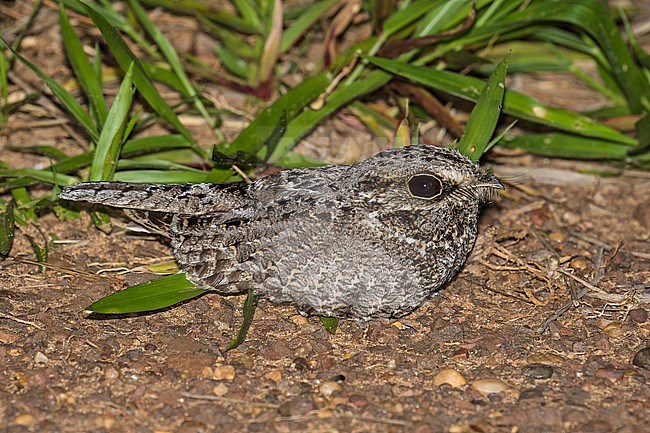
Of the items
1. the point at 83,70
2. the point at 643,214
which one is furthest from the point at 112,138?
the point at 643,214

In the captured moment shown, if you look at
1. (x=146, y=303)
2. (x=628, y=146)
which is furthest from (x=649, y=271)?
(x=146, y=303)

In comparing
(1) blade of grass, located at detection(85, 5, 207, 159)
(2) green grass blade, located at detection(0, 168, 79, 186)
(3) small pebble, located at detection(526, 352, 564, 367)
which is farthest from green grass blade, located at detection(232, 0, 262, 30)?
(3) small pebble, located at detection(526, 352, 564, 367)

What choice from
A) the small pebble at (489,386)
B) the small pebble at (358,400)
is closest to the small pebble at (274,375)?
the small pebble at (358,400)

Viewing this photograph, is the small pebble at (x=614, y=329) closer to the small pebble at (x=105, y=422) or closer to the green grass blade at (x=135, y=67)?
the small pebble at (x=105, y=422)

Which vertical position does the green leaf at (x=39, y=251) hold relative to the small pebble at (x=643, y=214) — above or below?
below

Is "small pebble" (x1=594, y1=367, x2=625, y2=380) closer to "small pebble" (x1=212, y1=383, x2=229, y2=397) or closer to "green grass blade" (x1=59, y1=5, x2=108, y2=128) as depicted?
"small pebble" (x1=212, y1=383, x2=229, y2=397)
